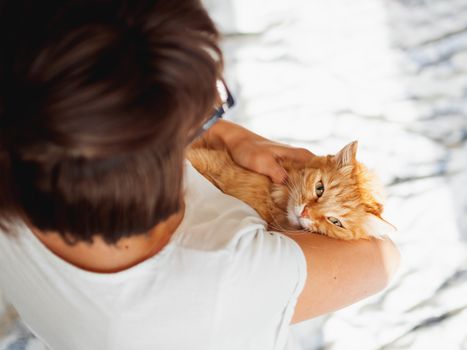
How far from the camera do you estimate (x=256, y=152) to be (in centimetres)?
138

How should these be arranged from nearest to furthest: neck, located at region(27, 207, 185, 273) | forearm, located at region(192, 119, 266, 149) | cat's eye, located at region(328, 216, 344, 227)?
1. neck, located at region(27, 207, 185, 273)
2. cat's eye, located at region(328, 216, 344, 227)
3. forearm, located at region(192, 119, 266, 149)

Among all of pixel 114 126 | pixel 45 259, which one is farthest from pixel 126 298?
pixel 114 126

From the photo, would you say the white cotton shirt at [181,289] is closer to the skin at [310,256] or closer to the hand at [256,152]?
the skin at [310,256]

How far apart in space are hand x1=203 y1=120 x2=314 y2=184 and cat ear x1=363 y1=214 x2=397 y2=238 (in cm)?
30

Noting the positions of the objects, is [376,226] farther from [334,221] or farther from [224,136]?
[224,136]

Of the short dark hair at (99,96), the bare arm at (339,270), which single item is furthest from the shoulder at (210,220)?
the short dark hair at (99,96)

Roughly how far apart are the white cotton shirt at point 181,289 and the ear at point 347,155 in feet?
1.44

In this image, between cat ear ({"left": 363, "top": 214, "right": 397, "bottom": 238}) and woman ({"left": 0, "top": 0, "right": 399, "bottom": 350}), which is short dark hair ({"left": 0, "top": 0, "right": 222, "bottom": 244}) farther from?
cat ear ({"left": 363, "top": 214, "right": 397, "bottom": 238})

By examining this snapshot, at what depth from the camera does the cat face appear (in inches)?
49.3

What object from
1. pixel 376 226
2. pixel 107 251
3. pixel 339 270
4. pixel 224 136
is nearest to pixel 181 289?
pixel 107 251

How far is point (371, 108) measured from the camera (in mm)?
1733

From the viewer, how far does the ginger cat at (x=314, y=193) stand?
49.4 inches

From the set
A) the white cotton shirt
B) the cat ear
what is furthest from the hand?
the white cotton shirt

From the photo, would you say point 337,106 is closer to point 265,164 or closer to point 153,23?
point 265,164
